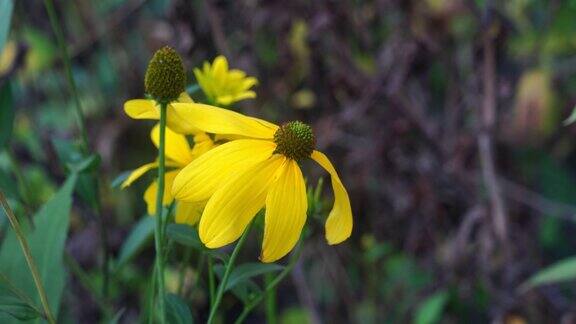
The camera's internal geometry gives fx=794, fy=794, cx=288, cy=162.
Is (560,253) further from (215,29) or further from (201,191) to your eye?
(201,191)

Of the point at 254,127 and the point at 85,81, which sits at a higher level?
the point at 85,81

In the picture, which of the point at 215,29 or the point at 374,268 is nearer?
the point at 215,29

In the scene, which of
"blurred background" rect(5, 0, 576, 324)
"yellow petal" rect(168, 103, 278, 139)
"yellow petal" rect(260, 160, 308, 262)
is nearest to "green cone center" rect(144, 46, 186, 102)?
"yellow petal" rect(168, 103, 278, 139)

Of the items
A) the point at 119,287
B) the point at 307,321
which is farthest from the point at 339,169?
the point at 119,287

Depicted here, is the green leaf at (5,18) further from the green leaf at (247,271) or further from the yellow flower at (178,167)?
the green leaf at (247,271)

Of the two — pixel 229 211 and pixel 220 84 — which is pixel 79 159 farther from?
pixel 229 211

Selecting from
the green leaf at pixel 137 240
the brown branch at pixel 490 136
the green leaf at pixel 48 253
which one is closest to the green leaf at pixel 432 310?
the brown branch at pixel 490 136

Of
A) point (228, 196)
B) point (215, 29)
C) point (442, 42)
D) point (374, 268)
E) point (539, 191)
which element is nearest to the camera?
point (228, 196)
